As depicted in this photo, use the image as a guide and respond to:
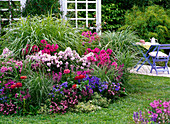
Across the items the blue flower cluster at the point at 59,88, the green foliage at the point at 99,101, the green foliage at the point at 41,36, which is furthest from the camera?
the green foliage at the point at 41,36

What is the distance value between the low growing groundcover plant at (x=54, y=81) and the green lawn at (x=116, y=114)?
0.14m

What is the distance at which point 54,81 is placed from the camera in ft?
13.2

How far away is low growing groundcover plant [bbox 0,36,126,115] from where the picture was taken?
146 inches

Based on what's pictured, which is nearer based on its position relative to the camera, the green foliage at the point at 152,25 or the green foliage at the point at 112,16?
the green foliage at the point at 152,25

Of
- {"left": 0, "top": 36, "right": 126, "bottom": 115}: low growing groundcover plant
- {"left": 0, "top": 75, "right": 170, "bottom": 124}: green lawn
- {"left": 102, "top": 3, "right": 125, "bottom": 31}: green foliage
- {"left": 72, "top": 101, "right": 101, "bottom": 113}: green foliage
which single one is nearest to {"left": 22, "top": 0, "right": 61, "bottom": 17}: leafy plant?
{"left": 0, "top": 36, "right": 126, "bottom": 115}: low growing groundcover plant

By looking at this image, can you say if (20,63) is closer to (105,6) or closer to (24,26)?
(24,26)

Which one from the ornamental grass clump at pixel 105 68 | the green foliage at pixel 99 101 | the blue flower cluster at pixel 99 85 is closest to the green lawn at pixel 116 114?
the green foliage at pixel 99 101

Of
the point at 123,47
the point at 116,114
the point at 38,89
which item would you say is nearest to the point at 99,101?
the point at 116,114

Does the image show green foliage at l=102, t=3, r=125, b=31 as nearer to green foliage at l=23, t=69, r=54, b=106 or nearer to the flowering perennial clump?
green foliage at l=23, t=69, r=54, b=106

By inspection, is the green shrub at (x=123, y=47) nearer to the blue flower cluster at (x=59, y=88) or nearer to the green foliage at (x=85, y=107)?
the green foliage at (x=85, y=107)

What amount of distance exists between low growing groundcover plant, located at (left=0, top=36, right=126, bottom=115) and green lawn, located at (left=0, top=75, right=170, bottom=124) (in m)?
0.14

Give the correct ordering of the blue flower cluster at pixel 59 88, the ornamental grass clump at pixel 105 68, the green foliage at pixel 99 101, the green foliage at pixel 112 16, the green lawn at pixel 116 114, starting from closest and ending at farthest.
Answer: the green lawn at pixel 116 114 → the blue flower cluster at pixel 59 88 → the green foliage at pixel 99 101 → the ornamental grass clump at pixel 105 68 → the green foliage at pixel 112 16

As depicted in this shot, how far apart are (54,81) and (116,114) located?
42.8 inches

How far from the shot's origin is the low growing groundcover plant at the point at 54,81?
146 inches
